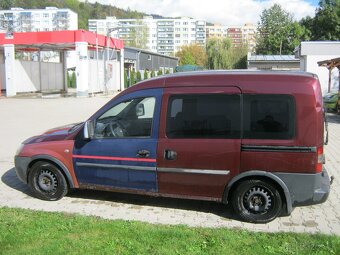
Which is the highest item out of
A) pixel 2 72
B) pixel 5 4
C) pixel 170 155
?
pixel 5 4

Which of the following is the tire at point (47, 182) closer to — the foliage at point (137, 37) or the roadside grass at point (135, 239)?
the roadside grass at point (135, 239)

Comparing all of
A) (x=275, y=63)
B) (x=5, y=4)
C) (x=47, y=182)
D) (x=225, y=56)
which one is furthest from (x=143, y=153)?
(x=5, y=4)

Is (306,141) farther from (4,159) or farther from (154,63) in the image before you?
(154,63)

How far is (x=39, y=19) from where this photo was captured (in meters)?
121

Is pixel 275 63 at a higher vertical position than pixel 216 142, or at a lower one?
higher

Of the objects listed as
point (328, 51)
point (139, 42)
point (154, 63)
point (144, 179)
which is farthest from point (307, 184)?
point (139, 42)

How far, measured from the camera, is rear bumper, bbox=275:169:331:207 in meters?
5.00

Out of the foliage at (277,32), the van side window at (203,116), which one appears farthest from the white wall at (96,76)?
the foliage at (277,32)

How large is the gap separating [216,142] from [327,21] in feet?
185

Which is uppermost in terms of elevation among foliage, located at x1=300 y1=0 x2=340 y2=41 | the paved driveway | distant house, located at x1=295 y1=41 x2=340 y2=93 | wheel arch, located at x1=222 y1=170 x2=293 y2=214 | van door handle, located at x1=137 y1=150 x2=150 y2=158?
foliage, located at x1=300 y1=0 x2=340 y2=41

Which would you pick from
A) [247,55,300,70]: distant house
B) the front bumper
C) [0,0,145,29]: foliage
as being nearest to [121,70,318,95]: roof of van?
the front bumper

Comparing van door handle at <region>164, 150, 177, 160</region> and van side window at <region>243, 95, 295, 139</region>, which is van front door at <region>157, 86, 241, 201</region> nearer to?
van door handle at <region>164, 150, 177, 160</region>

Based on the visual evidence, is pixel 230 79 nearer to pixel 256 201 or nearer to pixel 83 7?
pixel 256 201

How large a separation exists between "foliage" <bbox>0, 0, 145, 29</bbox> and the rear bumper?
125014mm
